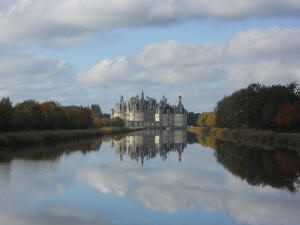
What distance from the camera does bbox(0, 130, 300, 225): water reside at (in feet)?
42.2

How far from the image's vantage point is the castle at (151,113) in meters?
189

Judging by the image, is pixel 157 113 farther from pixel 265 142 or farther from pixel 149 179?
pixel 149 179

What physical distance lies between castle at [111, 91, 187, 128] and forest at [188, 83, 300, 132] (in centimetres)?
12203

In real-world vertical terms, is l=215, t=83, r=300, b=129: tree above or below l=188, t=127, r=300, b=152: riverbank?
above

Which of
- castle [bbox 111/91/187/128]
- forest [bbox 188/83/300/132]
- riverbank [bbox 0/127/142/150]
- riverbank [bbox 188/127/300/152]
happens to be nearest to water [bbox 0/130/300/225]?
riverbank [bbox 0/127/142/150]

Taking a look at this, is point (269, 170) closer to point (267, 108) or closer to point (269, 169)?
point (269, 169)

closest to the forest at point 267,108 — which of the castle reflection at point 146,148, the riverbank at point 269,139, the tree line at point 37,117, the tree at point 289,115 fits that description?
the tree at point 289,115

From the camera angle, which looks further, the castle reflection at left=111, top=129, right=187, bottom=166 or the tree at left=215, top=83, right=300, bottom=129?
the tree at left=215, top=83, right=300, bottom=129

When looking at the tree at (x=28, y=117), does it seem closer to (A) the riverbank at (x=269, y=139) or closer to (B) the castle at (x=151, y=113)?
(A) the riverbank at (x=269, y=139)

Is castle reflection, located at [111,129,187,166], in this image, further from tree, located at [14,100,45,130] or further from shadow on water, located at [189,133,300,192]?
tree, located at [14,100,45,130]

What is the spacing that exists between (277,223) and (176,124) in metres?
180

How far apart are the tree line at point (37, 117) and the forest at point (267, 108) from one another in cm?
2389

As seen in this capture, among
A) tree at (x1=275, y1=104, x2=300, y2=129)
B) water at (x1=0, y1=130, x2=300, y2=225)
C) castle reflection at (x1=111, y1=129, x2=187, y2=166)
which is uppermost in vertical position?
tree at (x1=275, y1=104, x2=300, y2=129)

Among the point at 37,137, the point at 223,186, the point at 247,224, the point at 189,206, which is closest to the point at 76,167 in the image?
the point at 223,186
